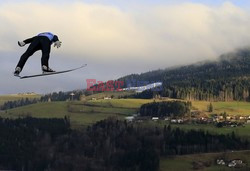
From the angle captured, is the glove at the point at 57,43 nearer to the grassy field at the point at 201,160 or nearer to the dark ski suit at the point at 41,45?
the dark ski suit at the point at 41,45

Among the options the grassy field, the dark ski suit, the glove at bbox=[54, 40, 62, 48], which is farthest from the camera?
the grassy field

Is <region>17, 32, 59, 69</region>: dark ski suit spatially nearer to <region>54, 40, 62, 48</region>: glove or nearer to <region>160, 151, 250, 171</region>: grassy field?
<region>54, 40, 62, 48</region>: glove

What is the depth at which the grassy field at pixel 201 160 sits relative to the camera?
18425 centimetres

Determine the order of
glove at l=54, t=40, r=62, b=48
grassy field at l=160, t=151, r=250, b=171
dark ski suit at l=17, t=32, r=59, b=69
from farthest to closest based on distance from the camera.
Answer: grassy field at l=160, t=151, r=250, b=171 → dark ski suit at l=17, t=32, r=59, b=69 → glove at l=54, t=40, r=62, b=48

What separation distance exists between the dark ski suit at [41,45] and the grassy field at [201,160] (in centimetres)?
15670

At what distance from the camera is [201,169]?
18050cm

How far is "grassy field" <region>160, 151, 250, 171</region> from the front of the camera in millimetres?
184250

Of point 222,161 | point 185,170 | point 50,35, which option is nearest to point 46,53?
point 50,35

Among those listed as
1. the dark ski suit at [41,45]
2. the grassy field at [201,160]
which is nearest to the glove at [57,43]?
the dark ski suit at [41,45]

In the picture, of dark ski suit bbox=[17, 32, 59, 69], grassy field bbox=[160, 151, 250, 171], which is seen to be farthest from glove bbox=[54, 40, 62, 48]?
grassy field bbox=[160, 151, 250, 171]

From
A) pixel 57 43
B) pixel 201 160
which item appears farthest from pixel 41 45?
pixel 201 160

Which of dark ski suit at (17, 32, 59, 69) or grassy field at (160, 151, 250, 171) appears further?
grassy field at (160, 151, 250, 171)

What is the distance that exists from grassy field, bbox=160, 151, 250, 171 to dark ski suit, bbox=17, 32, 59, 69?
156702 mm

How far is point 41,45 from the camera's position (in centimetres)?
3052
